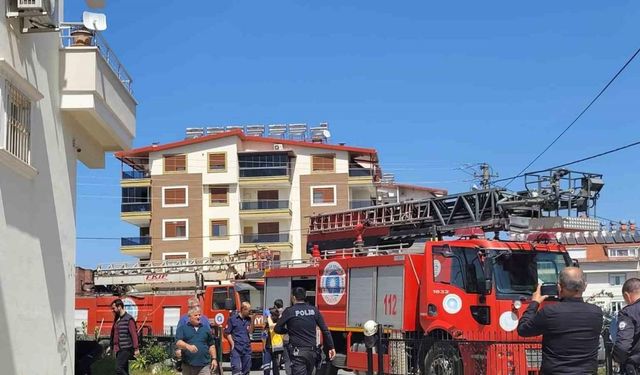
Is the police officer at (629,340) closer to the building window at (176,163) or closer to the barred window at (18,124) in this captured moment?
the barred window at (18,124)

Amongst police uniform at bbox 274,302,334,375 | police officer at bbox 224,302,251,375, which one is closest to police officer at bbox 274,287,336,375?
police uniform at bbox 274,302,334,375

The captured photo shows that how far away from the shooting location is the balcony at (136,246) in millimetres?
56875

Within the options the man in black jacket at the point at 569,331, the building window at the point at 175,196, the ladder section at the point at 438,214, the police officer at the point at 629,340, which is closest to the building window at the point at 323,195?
the building window at the point at 175,196

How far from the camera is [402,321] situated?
→ 13.3 meters

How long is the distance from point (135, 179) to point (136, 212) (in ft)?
8.18

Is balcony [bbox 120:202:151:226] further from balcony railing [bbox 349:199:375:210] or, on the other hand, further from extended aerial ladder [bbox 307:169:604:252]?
extended aerial ladder [bbox 307:169:604:252]

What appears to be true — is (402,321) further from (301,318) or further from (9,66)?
(9,66)

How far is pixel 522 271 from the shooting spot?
508 inches

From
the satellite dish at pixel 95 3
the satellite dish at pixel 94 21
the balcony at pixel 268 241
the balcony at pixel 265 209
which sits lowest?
the balcony at pixel 268 241

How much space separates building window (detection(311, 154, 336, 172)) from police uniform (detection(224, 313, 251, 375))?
45.3 m

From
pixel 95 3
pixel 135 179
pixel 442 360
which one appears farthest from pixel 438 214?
pixel 135 179

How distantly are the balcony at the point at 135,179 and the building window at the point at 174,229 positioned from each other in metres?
3.38

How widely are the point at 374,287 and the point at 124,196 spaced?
153 ft

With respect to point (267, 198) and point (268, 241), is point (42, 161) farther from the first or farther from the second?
point (267, 198)
